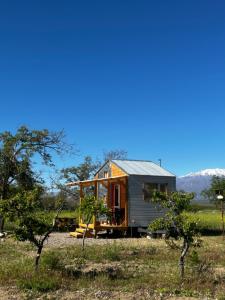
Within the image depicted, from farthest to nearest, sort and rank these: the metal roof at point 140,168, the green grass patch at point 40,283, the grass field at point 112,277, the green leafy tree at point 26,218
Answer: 1. the metal roof at point 140,168
2. the green leafy tree at point 26,218
3. the green grass patch at point 40,283
4. the grass field at point 112,277

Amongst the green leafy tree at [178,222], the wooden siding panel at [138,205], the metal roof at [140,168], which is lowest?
the green leafy tree at [178,222]

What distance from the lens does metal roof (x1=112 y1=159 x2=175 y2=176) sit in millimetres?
23609

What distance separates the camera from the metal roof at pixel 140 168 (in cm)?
2361

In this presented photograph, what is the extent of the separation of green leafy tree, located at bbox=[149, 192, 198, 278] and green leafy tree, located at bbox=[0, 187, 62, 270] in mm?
2533

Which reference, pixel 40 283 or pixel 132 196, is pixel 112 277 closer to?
pixel 40 283

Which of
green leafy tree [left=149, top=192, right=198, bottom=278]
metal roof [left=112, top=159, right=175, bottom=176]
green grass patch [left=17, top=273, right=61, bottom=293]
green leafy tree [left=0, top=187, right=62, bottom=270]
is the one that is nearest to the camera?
green grass patch [left=17, top=273, right=61, bottom=293]

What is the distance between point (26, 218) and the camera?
10.4 metres

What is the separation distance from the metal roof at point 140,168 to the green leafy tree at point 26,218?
41.4 feet

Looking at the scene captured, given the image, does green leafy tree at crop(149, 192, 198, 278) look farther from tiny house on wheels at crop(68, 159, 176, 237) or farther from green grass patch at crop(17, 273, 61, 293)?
tiny house on wheels at crop(68, 159, 176, 237)

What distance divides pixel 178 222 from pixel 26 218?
11.3 ft

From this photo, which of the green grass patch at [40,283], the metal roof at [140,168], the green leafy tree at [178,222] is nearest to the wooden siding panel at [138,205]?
the metal roof at [140,168]

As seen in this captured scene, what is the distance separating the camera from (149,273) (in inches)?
429

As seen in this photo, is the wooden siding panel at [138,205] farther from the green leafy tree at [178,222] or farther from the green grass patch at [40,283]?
the green grass patch at [40,283]

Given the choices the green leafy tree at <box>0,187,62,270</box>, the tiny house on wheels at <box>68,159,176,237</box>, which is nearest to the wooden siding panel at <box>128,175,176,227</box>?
the tiny house on wheels at <box>68,159,176,237</box>
